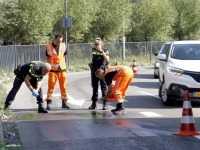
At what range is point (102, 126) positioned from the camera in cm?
1160

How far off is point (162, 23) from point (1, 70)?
25784 mm

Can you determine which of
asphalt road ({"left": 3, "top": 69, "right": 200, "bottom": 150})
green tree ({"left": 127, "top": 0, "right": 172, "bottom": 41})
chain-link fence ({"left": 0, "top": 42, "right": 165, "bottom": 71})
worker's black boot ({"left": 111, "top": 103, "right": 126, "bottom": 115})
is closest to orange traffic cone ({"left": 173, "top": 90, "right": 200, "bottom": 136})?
asphalt road ({"left": 3, "top": 69, "right": 200, "bottom": 150})

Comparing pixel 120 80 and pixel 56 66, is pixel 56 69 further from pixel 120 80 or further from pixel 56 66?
pixel 120 80

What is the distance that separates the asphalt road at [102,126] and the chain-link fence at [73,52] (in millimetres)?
12134

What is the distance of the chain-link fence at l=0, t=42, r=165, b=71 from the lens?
97.2ft

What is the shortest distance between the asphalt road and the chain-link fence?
12134 mm

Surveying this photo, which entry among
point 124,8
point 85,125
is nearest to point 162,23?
point 124,8

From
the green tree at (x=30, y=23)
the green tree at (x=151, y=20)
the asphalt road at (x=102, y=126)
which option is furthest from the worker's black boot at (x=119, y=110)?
the green tree at (x=151, y=20)

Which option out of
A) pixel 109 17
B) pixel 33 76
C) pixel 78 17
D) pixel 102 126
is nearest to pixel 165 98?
pixel 33 76

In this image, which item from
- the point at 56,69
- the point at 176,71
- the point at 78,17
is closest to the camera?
the point at 56,69

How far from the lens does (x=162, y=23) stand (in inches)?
2021

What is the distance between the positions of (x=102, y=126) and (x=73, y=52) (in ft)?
86.1

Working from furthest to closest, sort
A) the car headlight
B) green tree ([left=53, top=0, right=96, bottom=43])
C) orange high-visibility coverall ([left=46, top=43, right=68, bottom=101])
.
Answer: green tree ([left=53, top=0, right=96, bottom=43]) → the car headlight → orange high-visibility coverall ([left=46, top=43, right=68, bottom=101])

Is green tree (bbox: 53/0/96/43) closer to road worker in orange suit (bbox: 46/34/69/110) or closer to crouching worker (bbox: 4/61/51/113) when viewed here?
road worker in orange suit (bbox: 46/34/69/110)
